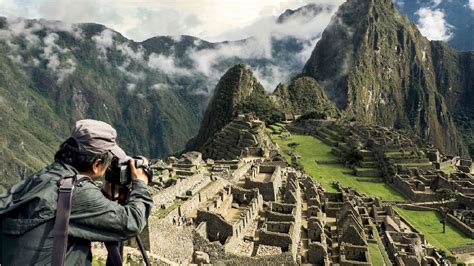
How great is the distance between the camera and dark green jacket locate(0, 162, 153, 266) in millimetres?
3279

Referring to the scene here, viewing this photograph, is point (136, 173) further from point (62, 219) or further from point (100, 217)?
point (62, 219)

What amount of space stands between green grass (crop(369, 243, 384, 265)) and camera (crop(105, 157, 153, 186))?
21.3 meters

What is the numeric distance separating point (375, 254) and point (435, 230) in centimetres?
1858

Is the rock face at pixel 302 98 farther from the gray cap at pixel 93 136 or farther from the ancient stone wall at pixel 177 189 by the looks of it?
the gray cap at pixel 93 136

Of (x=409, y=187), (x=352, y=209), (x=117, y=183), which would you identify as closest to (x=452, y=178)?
(x=409, y=187)

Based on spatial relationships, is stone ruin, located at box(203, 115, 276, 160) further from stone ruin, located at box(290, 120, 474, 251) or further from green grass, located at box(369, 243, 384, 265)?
green grass, located at box(369, 243, 384, 265)

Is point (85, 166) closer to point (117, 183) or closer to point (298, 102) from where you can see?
point (117, 183)

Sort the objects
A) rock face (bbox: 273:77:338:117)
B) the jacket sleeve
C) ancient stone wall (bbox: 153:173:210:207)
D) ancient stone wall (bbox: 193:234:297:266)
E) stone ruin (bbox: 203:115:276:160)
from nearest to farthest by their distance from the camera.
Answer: the jacket sleeve < ancient stone wall (bbox: 193:234:297:266) < ancient stone wall (bbox: 153:173:210:207) < stone ruin (bbox: 203:115:276:160) < rock face (bbox: 273:77:338:117)

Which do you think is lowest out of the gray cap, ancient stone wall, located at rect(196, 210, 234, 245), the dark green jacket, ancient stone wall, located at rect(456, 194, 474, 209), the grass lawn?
the grass lawn

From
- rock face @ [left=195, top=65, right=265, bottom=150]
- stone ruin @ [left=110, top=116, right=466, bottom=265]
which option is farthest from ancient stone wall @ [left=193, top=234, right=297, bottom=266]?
rock face @ [left=195, top=65, right=265, bottom=150]

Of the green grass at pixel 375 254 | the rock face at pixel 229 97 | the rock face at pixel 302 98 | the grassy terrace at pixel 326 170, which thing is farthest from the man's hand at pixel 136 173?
the rock face at pixel 302 98

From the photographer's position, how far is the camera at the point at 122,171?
3848 millimetres

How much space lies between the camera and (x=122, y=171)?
12.6 feet

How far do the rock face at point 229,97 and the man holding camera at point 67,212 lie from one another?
323 feet
